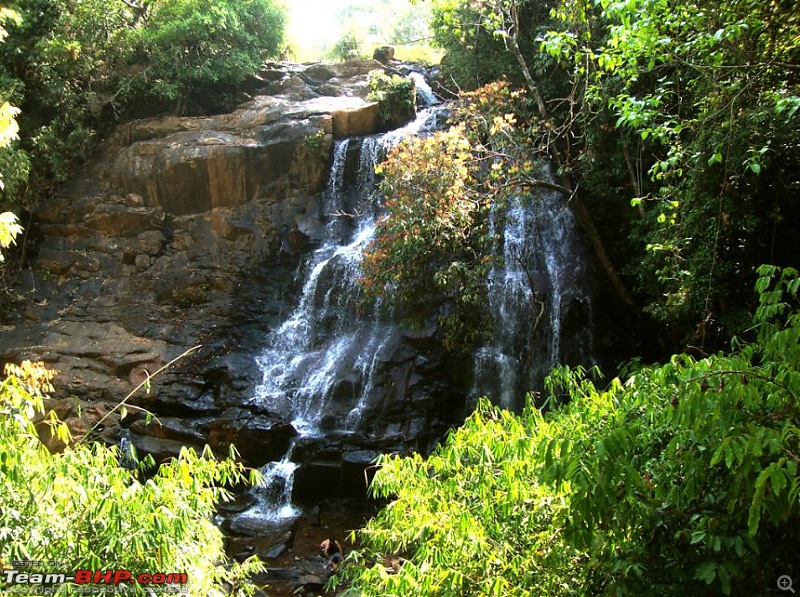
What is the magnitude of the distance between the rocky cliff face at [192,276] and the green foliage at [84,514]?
725 centimetres

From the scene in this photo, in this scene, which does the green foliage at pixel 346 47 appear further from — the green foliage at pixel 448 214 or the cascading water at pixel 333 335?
the green foliage at pixel 448 214

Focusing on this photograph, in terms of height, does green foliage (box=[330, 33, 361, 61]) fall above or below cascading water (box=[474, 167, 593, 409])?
above

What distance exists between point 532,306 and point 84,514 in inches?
360

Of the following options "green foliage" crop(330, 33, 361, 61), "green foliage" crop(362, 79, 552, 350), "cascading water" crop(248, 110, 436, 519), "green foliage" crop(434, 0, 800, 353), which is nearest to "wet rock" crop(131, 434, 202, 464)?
"cascading water" crop(248, 110, 436, 519)

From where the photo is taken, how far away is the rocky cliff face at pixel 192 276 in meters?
11.0

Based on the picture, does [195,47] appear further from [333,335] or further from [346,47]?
[333,335]

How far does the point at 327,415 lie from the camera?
36.9 ft

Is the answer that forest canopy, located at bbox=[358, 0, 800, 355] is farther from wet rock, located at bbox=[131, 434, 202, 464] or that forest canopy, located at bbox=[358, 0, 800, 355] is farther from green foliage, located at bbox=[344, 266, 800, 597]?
wet rock, located at bbox=[131, 434, 202, 464]

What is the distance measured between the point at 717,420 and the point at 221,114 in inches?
679

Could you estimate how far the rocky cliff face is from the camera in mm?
11016

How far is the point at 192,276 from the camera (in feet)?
45.8

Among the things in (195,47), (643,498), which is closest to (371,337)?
(643,498)

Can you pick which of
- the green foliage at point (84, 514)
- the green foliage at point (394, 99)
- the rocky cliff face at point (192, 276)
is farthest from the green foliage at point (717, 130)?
the green foliage at point (394, 99)

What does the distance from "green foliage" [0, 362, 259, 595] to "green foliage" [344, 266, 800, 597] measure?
1146mm
